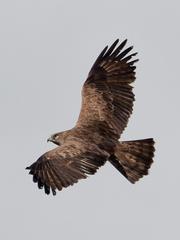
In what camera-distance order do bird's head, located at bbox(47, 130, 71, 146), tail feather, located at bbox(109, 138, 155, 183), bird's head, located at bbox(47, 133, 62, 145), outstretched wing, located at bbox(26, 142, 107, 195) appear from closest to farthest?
outstretched wing, located at bbox(26, 142, 107, 195) < tail feather, located at bbox(109, 138, 155, 183) < bird's head, located at bbox(47, 130, 71, 146) < bird's head, located at bbox(47, 133, 62, 145)

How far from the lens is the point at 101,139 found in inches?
787

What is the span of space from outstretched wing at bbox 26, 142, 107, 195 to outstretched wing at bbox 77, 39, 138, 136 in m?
1.70

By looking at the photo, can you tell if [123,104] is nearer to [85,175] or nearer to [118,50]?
[118,50]

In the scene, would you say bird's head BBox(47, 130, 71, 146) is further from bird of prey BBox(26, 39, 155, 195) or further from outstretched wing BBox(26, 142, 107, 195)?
outstretched wing BBox(26, 142, 107, 195)

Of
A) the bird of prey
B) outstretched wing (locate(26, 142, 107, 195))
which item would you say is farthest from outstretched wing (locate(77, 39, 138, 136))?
outstretched wing (locate(26, 142, 107, 195))

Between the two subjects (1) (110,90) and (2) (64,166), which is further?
(1) (110,90)

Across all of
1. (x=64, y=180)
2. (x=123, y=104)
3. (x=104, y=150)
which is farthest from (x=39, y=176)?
(x=123, y=104)

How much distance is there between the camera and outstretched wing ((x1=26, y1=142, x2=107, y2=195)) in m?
18.0

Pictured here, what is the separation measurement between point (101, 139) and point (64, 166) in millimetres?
1819

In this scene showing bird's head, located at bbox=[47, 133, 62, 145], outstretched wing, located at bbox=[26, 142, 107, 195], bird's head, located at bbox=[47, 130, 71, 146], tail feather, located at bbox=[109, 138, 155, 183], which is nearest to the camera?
outstretched wing, located at bbox=[26, 142, 107, 195]

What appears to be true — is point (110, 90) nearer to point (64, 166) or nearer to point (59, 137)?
point (59, 137)

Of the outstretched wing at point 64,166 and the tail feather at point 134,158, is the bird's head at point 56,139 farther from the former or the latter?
the outstretched wing at point 64,166

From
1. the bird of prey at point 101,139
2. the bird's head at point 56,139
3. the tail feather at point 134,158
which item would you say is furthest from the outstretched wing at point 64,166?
the bird's head at point 56,139

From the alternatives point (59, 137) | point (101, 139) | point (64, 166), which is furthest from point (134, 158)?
point (64, 166)
